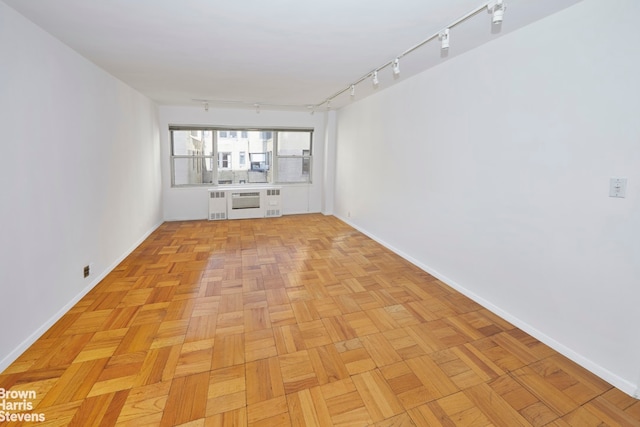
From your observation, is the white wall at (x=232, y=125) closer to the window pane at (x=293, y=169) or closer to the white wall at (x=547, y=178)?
the window pane at (x=293, y=169)

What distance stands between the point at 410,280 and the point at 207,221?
14.2 ft

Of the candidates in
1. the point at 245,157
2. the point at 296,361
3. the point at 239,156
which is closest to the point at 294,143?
the point at 245,157

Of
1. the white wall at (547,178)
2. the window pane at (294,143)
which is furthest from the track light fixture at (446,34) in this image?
the window pane at (294,143)

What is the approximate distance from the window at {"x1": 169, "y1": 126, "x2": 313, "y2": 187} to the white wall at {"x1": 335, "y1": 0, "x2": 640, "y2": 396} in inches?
145

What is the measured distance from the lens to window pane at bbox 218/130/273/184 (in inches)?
259

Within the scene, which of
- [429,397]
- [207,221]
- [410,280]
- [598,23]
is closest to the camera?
[429,397]

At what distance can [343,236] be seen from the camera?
5.01 metres

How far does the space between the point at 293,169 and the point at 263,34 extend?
4.46 metres

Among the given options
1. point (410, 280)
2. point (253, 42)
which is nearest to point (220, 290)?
point (410, 280)

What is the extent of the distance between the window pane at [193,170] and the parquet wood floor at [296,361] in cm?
334

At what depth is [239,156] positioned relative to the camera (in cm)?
667

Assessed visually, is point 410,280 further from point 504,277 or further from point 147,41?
point 147,41

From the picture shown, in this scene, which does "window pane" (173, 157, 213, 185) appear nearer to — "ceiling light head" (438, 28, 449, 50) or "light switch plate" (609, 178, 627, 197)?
"ceiling light head" (438, 28, 449, 50)

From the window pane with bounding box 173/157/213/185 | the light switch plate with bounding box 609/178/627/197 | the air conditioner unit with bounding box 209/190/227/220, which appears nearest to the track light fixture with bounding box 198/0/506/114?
the light switch plate with bounding box 609/178/627/197
